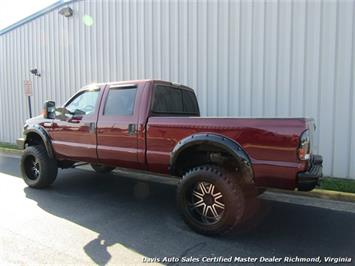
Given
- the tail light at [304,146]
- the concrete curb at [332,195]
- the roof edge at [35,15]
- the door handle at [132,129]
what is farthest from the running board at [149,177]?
the roof edge at [35,15]

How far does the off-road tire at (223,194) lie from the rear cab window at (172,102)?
125 centimetres

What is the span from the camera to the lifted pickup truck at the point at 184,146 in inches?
154

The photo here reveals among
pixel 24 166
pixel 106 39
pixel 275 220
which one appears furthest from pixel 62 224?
pixel 106 39

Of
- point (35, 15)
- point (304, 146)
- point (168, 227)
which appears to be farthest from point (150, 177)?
point (35, 15)

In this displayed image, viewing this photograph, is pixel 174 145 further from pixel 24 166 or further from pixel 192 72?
pixel 192 72

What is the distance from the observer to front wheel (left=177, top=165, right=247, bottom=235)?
4.06m

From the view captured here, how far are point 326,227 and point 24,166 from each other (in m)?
5.43

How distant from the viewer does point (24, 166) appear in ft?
21.9

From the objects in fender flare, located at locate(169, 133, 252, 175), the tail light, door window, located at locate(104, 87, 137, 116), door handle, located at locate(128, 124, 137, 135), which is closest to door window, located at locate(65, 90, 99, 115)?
door window, located at locate(104, 87, 137, 116)

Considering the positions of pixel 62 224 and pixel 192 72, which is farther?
pixel 192 72

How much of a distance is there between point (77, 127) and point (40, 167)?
120 cm

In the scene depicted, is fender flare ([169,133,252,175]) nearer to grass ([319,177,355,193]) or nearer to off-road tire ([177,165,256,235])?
off-road tire ([177,165,256,235])

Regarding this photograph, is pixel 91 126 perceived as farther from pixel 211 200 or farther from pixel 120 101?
pixel 211 200

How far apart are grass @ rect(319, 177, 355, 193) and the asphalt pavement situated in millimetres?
508
